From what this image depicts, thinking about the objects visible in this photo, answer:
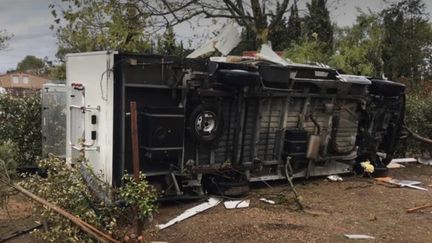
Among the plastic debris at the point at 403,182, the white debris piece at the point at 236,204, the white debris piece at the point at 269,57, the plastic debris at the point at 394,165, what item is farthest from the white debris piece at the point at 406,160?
the white debris piece at the point at 236,204

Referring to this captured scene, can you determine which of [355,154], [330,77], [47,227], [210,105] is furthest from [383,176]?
[47,227]

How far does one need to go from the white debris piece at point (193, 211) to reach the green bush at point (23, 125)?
4135 mm

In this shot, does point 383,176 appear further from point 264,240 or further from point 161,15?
point 161,15

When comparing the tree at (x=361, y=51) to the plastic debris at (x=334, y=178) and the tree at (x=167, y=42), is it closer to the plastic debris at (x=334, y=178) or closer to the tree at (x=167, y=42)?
the tree at (x=167, y=42)

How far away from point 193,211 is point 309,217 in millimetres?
1625

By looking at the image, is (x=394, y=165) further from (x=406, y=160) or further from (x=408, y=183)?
(x=408, y=183)

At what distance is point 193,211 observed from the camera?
7.28 meters

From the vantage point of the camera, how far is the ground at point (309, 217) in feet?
20.5

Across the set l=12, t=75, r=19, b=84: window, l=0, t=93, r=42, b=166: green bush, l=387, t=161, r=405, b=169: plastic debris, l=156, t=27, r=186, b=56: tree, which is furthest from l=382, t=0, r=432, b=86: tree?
l=12, t=75, r=19, b=84: window

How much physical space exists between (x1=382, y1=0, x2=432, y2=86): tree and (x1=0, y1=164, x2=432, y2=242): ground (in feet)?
78.0

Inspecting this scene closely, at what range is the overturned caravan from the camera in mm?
7082

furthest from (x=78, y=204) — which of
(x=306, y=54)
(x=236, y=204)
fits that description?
(x=306, y=54)

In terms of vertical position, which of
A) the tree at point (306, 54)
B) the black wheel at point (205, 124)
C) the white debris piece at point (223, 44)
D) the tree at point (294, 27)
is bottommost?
the black wheel at point (205, 124)

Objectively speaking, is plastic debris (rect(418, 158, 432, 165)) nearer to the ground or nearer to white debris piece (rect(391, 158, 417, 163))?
white debris piece (rect(391, 158, 417, 163))
